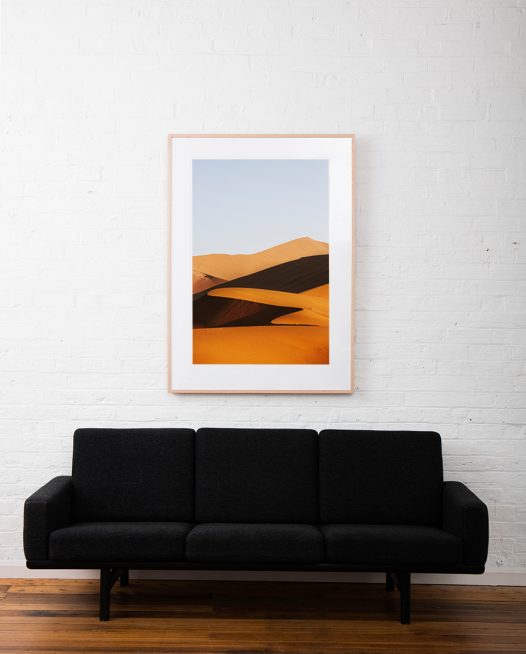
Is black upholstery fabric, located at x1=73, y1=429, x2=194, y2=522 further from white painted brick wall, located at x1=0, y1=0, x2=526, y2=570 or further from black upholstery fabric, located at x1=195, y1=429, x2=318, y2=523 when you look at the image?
white painted brick wall, located at x1=0, y1=0, x2=526, y2=570

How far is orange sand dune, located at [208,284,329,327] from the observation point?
3686mm

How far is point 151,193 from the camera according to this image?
3729mm

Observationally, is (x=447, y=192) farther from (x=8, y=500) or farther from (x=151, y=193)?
(x=8, y=500)

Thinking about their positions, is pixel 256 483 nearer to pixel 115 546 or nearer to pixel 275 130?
pixel 115 546

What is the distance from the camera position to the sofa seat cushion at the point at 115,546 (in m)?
3.03

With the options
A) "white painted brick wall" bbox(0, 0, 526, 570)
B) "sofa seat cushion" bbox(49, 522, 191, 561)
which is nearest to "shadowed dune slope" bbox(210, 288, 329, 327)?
"white painted brick wall" bbox(0, 0, 526, 570)

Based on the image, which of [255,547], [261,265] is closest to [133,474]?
[255,547]

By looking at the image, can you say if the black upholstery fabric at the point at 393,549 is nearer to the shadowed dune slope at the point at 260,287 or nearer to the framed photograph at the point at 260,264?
the framed photograph at the point at 260,264

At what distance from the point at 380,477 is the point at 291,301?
41.5 inches

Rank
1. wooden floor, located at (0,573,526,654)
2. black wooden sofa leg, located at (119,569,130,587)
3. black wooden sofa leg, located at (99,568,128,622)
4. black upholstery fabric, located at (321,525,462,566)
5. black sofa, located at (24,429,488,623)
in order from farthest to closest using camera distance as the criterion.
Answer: black wooden sofa leg, located at (119,569,130,587) < black sofa, located at (24,429,488,623) < black wooden sofa leg, located at (99,568,128,622) < black upholstery fabric, located at (321,525,462,566) < wooden floor, located at (0,573,526,654)

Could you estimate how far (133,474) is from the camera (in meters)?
3.44

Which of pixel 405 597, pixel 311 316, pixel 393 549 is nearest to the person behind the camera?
pixel 393 549

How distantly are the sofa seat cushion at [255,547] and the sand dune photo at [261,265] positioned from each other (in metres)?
1.00

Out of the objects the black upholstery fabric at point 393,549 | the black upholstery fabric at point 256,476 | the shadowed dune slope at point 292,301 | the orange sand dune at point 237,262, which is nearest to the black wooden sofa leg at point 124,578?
the black upholstery fabric at point 256,476
